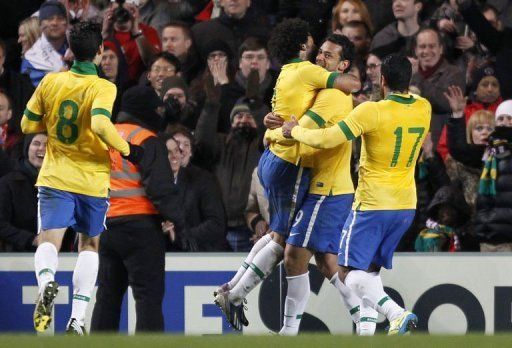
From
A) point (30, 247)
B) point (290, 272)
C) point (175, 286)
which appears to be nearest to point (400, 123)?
point (290, 272)

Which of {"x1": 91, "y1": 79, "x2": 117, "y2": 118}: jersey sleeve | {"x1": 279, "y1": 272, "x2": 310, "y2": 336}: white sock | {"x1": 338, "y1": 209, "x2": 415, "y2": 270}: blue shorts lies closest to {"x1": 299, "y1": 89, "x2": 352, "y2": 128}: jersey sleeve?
{"x1": 338, "y1": 209, "x2": 415, "y2": 270}: blue shorts

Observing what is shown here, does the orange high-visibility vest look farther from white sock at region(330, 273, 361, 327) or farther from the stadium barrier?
white sock at region(330, 273, 361, 327)

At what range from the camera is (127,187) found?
9.91m

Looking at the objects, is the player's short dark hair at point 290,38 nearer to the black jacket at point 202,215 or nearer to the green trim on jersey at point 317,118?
the green trim on jersey at point 317,118

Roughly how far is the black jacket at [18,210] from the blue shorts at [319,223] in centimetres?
257

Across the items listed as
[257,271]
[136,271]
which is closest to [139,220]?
[136,271]

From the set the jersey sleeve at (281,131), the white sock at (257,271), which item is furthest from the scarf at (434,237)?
the jersey sleeve at (281,131)

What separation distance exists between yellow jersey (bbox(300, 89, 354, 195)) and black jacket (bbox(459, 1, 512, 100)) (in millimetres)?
2679

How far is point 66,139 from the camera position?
29.8ft

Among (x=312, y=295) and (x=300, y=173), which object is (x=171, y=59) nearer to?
(x=312, y=295)

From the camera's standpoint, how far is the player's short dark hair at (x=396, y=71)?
29.2 feet

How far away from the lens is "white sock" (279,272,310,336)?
9.41m

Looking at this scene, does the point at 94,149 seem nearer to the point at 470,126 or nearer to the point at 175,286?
the point at 175,286

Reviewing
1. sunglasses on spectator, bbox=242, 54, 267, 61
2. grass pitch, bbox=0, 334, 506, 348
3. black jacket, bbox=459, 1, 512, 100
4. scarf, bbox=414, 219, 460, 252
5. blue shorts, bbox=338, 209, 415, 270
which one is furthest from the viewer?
sunglasses on spectator, bbox=242, 54, 267, 61
